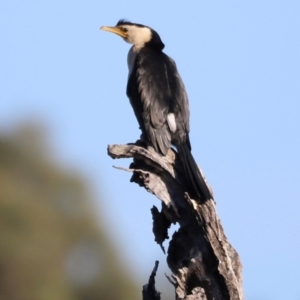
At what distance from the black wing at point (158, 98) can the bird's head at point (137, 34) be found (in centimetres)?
50

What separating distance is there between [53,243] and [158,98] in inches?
480

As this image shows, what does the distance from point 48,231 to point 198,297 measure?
43.9 feet

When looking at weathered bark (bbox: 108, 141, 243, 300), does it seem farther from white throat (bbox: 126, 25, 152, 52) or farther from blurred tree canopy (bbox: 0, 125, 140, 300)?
blurred tree canopy (bbox: 0, 125, 140, 300)

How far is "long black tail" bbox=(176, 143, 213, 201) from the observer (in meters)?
6.26

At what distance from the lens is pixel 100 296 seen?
1823 cm

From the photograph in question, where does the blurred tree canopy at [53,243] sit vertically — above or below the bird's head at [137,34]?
below

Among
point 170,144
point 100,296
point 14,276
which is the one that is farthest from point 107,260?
point 170,144

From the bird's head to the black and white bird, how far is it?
0.61ft

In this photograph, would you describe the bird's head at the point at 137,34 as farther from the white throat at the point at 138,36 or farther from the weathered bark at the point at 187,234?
the weathered bark at the point at 187,234

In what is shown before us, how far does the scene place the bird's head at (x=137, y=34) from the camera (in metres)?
8.27

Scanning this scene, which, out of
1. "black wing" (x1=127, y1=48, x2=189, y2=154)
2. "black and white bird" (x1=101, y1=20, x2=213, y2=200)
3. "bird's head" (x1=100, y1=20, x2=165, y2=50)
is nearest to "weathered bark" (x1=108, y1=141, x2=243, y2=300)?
"black and white bird" (x1=101, y1=20, x2=213, y2=200)

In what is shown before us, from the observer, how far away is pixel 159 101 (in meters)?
7.41

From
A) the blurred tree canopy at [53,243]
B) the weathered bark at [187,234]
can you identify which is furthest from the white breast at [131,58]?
the blurred tree canopy at [53,243]

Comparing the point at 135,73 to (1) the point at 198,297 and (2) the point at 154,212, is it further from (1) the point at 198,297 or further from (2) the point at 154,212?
(1) the point at 198,297
